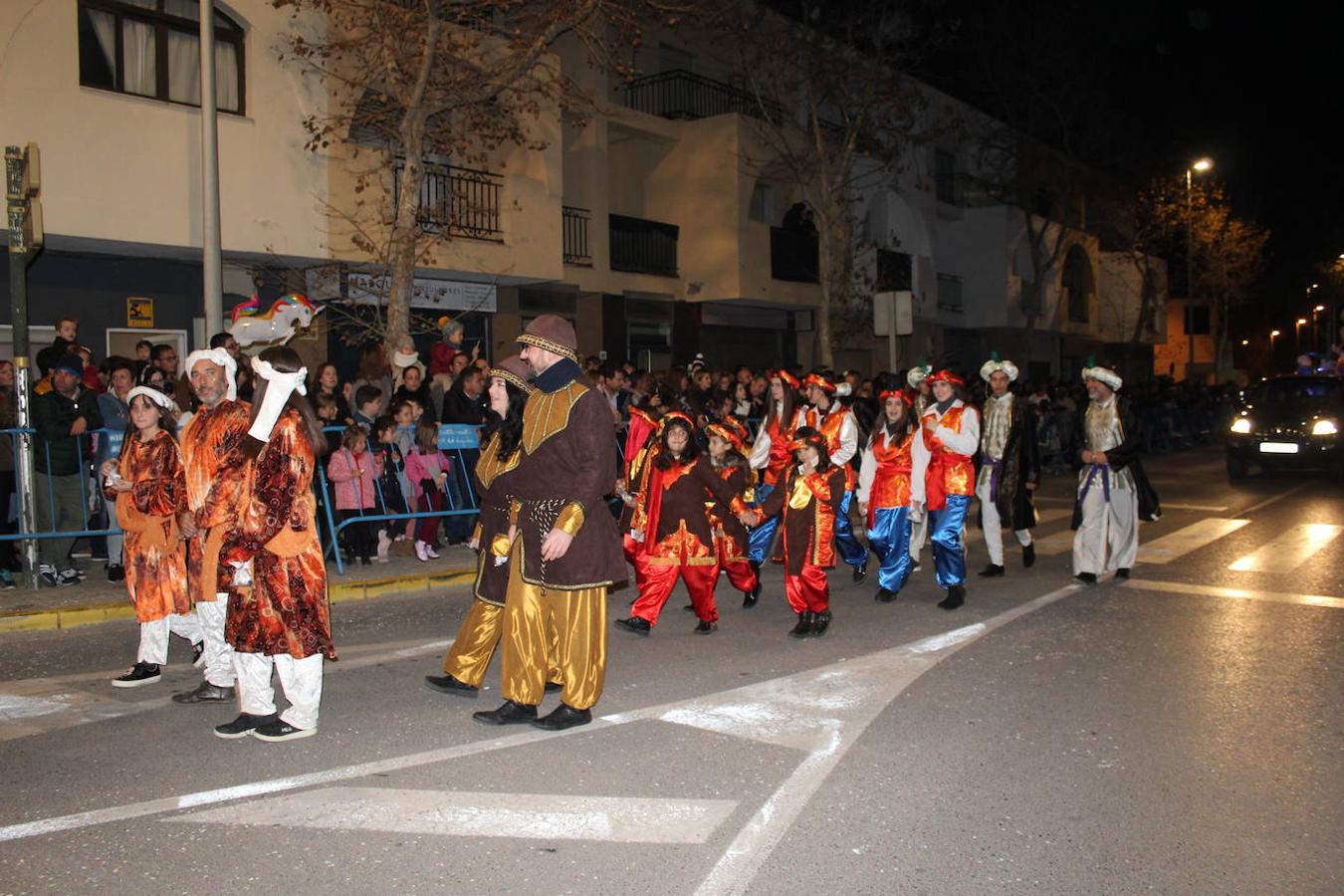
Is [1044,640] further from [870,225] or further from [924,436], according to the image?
[870,225]

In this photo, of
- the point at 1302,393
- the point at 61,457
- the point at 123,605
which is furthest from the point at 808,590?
the point at 1302,393

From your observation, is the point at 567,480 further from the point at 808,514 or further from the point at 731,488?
the point at 808,514

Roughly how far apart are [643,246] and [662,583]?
17.7 m

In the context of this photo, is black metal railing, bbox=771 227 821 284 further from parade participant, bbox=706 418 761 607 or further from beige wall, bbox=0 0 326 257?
parade participant, bbox=706 418 761 607

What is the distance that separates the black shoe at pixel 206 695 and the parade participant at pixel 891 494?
5.03 meters

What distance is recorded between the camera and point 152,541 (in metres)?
6.42

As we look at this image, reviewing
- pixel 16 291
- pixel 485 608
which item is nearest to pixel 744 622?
pixel 485 608

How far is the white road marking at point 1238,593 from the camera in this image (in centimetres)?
898

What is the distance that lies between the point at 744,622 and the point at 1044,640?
208 cm

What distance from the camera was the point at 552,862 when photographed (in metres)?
4.04

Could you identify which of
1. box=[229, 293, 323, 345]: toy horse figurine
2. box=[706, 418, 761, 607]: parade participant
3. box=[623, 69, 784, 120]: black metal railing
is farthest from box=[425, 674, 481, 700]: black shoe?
box=[623, 69, 784, 120]: black metal railing

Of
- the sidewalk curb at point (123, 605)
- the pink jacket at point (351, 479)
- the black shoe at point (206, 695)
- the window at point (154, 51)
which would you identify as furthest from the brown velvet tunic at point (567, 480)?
the window at point (154, 51)

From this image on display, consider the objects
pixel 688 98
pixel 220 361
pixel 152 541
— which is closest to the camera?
pixel 220 361

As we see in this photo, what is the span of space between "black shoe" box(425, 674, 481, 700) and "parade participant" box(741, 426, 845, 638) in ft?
7.50
